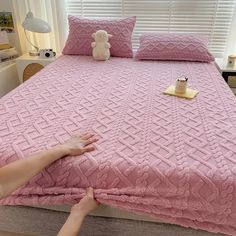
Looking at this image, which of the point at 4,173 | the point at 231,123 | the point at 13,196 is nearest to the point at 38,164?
the point at 4,173

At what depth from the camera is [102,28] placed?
2555 millimetres

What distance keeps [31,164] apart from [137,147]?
465 millimetres

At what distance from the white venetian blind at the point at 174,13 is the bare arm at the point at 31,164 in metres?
2.02

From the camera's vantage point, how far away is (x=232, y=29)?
2691mm

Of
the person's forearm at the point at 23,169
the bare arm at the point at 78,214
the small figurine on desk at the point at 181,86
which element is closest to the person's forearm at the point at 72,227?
the bare arm at the point at 78,214

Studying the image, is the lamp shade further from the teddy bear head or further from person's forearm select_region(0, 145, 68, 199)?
person's forearm select_region(0, 145, 68, 199)

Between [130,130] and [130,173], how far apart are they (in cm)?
30

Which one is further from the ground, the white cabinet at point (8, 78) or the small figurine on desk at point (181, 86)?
the small figurine on desk at point (181, 86)

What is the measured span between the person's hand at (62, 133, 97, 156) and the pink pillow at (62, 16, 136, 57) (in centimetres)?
150

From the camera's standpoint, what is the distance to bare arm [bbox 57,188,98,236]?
3.30 feet

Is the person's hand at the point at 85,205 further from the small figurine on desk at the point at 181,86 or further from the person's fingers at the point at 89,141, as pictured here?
the small figurine on desk at the point at 181,86

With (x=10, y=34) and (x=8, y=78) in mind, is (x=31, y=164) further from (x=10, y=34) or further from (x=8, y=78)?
(x=10, y=34)

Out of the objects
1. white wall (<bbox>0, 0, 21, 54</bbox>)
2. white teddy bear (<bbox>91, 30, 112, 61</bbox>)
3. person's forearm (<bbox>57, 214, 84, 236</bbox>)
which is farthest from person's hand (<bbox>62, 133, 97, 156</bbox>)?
white wall (<bbox>0, 0, 21, 54</bbox>)

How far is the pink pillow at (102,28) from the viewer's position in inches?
100
